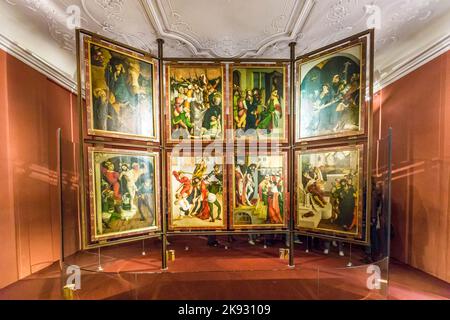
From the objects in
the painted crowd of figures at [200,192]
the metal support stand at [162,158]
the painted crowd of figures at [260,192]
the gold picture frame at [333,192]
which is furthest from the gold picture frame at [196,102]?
the gold picture frame at [333,192]

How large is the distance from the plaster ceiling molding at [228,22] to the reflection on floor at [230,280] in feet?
11.9

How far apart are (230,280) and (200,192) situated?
4.68 feet

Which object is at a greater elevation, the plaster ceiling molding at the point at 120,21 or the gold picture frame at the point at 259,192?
the plaster ceiling molding at the point at 120,21

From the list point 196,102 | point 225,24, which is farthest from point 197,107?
point 225,24

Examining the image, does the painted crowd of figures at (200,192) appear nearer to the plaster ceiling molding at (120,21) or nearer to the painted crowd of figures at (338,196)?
the painted crowd of figures at (338,196)

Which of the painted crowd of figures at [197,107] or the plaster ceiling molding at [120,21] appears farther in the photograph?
the painted crowd of figures at [197,107]

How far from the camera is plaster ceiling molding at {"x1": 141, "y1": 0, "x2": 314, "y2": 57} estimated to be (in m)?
2.58

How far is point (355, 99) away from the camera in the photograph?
2805 millimetres

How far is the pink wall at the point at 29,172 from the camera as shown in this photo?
9.32 ft

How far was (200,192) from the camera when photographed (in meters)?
3.32

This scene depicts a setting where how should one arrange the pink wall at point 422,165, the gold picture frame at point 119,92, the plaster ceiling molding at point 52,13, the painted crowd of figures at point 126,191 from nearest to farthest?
1. the plaster ceiling molding at point 52,13
2. the gold picture frame at point 119,92
3. the painted crowd of figures at point 126,191
4. the pink wall at point 422,165

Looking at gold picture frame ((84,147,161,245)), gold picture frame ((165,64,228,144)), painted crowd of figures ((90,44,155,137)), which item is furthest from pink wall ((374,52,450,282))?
painted crowd of figures ((90,44,155,137))

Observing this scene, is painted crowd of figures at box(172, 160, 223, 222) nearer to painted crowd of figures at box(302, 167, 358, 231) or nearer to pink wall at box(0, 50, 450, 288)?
painted crowd of figures at box(302, 167, 358, 231)
